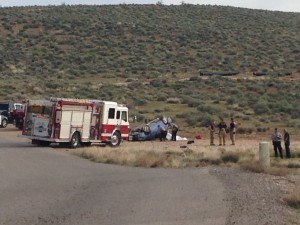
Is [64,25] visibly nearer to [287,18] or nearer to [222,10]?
[222,10]

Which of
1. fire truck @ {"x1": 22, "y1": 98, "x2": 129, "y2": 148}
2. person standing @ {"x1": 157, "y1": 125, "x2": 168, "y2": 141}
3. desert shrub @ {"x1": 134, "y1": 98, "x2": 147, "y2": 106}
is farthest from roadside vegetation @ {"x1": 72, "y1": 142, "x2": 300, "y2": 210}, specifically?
desert shrub @ {"x1": 134, "y1": 98, "x2": 147, "y2": 106}

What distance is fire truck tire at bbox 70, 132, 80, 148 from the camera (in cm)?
3794

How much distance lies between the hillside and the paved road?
26771 mm

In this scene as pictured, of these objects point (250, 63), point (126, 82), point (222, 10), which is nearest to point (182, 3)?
point (222, 10)

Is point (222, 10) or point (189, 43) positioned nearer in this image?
point (189, 43)

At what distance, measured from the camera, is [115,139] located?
135ft

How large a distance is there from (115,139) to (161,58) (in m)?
50.1

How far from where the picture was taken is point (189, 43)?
97312 millimetres

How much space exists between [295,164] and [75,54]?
208 feet

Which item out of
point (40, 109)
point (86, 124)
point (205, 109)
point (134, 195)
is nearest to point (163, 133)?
point (86, 124)

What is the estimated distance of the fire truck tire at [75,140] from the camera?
37938mm

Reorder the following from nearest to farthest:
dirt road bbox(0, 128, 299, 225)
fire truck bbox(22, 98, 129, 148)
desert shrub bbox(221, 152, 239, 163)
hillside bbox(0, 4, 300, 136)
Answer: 1. dirt road bbox(0, 128, 299, 225)
2. desert shrub bbox(221, 152, 239, 163)
3. fire truck bbox(22, 98, 129, 148)
4. hillside bbox(0, 4, 300, 136)

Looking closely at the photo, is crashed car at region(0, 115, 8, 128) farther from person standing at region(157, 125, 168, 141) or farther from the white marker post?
the white marker post

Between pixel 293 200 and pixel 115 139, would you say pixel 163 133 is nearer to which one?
pixel 115 139
